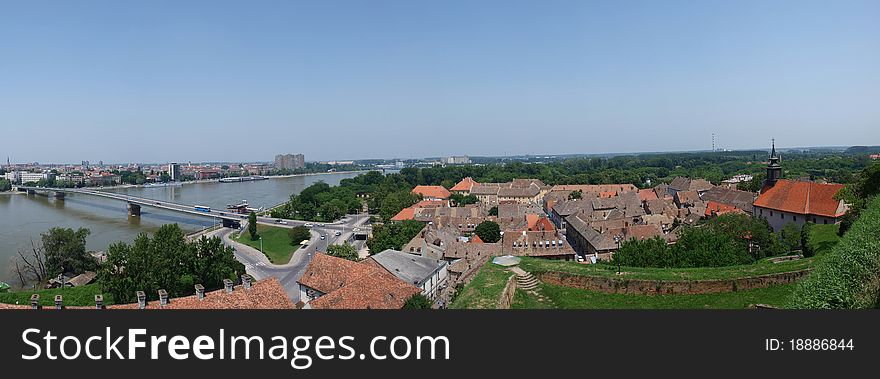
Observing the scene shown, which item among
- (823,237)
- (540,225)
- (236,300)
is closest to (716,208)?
(540,225)

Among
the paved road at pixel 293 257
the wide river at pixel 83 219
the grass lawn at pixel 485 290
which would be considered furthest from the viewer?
the wide river at pixel 83 219

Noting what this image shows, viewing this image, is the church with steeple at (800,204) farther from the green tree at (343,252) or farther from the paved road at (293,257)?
the paved road at (293,257)

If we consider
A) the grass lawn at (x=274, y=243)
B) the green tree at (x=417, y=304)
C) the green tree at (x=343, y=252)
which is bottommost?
the grass lawn at (x=274, y=243)

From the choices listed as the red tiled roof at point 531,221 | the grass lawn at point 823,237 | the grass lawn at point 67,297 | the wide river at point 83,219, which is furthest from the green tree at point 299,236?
the grass lawn at point 823,237

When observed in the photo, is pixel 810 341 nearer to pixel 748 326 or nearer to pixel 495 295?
pixel 748 326

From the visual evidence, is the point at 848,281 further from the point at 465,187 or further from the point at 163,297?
the point at 465,187

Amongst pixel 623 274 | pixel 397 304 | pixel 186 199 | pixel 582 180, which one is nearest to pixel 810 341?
pixel 623 274

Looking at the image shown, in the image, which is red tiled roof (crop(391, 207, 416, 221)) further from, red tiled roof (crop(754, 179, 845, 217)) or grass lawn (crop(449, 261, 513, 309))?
grass lawn (crop(449, 261, 513, 309))
